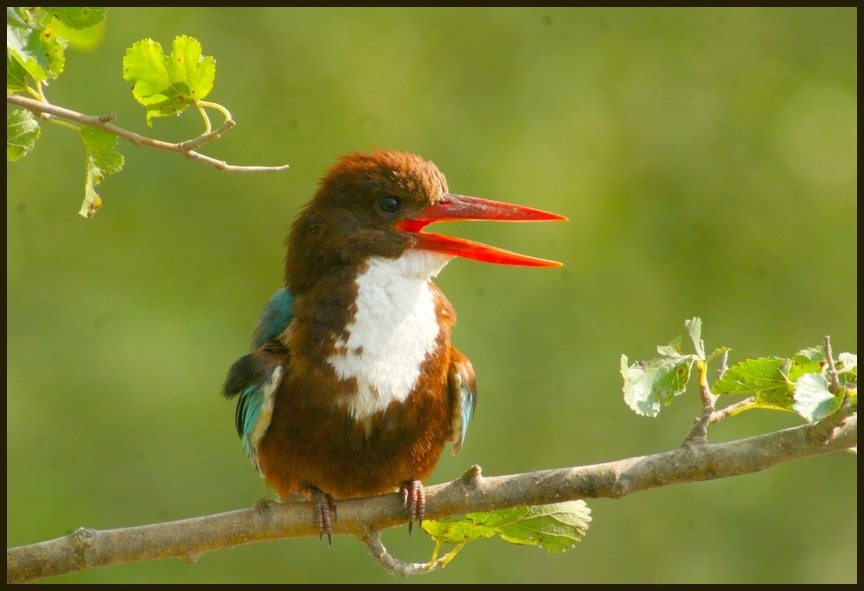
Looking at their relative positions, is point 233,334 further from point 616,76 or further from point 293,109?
point 616,76

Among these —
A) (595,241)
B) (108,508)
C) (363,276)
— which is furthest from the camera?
(595,241)

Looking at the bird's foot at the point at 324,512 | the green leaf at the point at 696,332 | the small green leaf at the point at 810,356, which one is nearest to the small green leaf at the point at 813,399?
the small green leaf at the point at 810,356

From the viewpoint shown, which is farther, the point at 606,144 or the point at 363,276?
the point at 606,144

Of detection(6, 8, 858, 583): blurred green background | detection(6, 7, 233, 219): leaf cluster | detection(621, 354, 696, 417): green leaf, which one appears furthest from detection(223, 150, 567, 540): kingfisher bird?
detection(6, 8, 858, 583): blurred green background

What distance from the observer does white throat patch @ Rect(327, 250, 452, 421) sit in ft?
10.9

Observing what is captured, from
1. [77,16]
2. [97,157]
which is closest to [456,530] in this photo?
[97,157]

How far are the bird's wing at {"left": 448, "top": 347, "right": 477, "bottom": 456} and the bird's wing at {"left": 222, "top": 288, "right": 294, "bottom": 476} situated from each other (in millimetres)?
487

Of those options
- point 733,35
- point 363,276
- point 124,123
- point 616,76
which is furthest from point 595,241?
point 363,276

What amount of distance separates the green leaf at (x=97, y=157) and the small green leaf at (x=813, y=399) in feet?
5.02

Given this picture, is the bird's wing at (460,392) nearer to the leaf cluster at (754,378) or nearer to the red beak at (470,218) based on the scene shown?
the red beak at (470,218)

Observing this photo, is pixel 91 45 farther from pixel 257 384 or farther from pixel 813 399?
pixel 813 399

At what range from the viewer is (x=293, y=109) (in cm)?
957

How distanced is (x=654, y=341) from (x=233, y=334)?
9.86 ft

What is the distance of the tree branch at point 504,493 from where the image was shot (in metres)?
2.76
